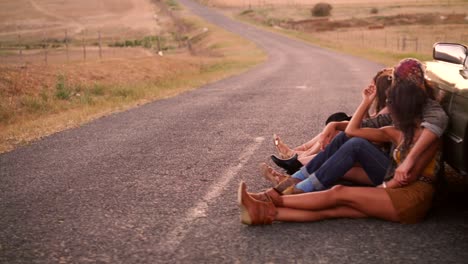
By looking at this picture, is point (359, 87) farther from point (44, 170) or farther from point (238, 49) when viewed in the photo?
point (238, 49)

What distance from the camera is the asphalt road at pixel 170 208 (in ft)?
11.6

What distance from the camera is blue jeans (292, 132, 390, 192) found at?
408 cm

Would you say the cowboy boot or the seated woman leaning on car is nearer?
the seated woman leaning on car

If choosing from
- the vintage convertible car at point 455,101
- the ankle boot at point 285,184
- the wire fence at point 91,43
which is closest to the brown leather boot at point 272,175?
the ankle boot at point 285,184

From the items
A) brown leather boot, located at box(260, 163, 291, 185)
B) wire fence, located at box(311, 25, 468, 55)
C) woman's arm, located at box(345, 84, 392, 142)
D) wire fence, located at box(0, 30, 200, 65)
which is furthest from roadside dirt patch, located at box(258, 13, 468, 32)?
woman's arm, located at box(345, 84, 392, 142)

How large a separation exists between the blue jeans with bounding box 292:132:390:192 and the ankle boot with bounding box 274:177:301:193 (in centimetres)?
10

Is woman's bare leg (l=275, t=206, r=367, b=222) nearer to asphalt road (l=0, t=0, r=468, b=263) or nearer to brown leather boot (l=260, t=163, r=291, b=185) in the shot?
asphalt road (l=0, t=0, r=468, b=263)

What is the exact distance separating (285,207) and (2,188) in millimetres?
3195

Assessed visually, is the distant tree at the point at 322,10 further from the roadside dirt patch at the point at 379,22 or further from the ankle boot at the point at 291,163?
the ankle boot at the point at 291,163

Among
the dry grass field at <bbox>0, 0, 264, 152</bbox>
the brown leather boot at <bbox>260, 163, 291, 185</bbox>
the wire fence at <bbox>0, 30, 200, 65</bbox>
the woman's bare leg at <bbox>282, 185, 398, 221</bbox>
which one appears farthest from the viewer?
the wire fence at <bbox>0, 30, 200, 65</bbox>

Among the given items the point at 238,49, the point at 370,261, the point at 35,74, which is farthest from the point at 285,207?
the point at 238,49

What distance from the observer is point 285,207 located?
4.02 meters

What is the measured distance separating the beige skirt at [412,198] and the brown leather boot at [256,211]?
914 millimetres

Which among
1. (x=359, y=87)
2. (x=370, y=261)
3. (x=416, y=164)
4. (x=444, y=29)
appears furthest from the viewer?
(x=444, y=29)
